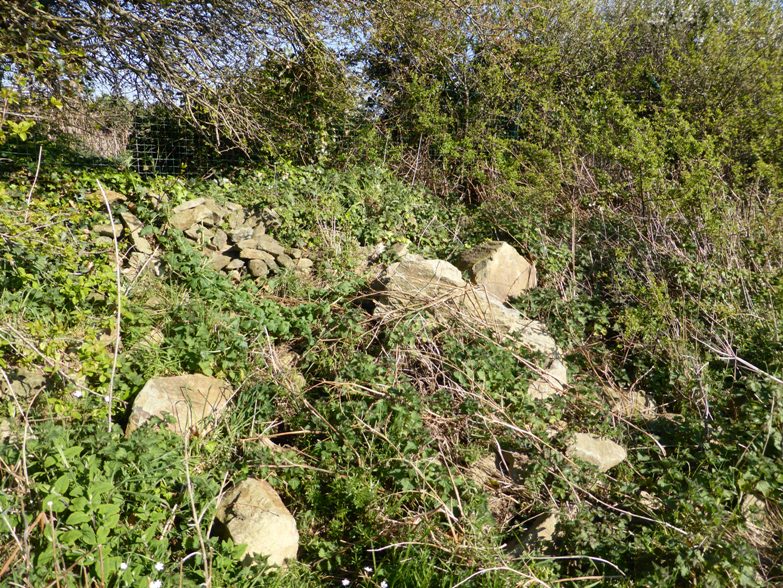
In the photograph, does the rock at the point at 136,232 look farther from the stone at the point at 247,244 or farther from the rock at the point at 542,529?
the rock at the point at 542,529

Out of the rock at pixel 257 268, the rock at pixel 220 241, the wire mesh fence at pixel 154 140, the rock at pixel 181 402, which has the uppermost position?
the wire mesh fence at pixel 154 140

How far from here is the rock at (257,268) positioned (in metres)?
5.46

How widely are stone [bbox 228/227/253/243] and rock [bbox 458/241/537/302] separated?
6.84ft

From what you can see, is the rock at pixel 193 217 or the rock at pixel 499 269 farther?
the rock at pixel 499 269

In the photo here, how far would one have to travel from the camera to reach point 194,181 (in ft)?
20.5

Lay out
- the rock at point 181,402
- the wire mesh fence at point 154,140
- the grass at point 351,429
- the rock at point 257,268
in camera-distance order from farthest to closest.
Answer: the wire mesh fence at point 154,140, the rock at point 257,268, the rock at point 181,402, the grass at point 351,429

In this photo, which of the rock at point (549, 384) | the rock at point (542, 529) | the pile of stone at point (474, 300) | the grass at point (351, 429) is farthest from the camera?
the pile of stone at point (474, 300)

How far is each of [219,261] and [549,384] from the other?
3.04 meters

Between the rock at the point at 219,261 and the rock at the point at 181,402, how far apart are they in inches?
57.1

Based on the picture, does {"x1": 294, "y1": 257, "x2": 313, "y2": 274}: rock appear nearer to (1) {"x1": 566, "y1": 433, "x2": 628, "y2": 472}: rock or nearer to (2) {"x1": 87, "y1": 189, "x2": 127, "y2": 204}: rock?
(2) {"x1": 87, "y1": 189, "x2": 127, "y2": 204}: rock

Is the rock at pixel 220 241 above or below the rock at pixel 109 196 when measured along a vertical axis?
below

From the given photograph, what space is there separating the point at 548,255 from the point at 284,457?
3.65 metres

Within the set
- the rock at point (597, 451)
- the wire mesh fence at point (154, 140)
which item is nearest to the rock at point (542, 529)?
the rock at point (597, 451)

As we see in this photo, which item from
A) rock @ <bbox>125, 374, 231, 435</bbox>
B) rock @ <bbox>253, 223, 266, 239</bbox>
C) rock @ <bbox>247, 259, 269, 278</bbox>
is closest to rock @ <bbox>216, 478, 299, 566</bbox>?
rock @ <bbox>125, 374, 231, 435</bbox>
